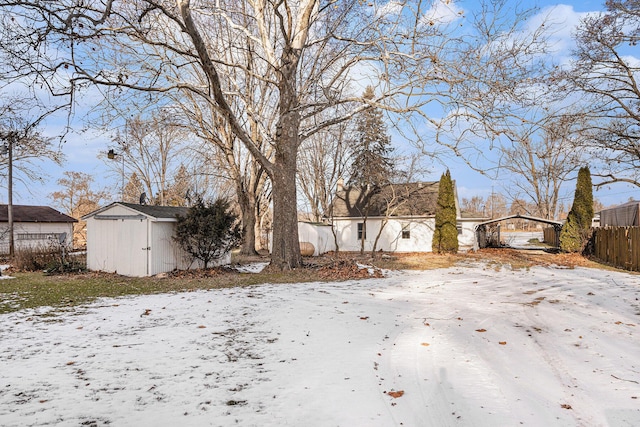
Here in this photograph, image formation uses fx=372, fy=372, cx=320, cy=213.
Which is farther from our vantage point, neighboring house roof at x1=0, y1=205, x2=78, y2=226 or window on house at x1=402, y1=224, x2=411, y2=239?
neighboring house roof at x1=0, y1=205, x2=78, y2=226

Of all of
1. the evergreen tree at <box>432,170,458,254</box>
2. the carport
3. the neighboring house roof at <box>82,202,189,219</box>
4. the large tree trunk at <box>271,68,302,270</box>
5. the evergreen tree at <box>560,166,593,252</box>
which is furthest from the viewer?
the carport

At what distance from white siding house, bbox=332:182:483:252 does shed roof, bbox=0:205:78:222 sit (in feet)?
67.8

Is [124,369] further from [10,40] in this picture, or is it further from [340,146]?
[340,146]

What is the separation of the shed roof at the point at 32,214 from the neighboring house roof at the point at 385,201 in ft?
68.0

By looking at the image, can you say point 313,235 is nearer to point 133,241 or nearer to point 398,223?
point 398,223

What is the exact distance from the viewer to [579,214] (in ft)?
68.0

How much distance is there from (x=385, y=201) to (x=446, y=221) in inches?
188

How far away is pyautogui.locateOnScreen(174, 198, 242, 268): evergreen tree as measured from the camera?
12.7m

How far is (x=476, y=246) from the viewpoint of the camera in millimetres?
24312

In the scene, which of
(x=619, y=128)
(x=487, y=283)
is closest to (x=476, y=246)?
(x=619, y=128)

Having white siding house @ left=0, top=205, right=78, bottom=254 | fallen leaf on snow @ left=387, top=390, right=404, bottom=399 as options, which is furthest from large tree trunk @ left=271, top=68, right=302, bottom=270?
white siding house @ left=0, top=205, right=78, bottom=254

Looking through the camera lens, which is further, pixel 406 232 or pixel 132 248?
pixel 406 232

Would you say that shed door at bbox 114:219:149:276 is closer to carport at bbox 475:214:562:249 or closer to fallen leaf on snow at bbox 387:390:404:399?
fallen leaf on snow at bbox 387:390:404:399

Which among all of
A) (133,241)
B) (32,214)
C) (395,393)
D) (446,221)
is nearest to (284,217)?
(133,241)
